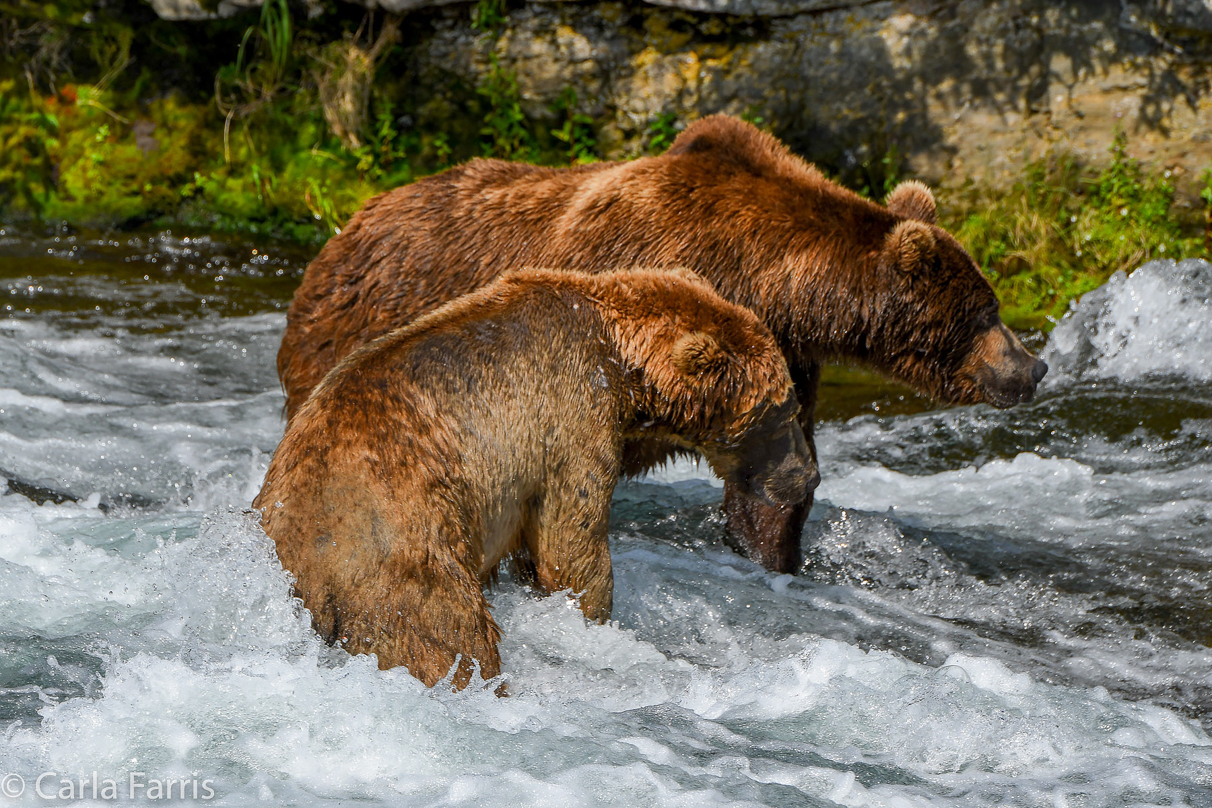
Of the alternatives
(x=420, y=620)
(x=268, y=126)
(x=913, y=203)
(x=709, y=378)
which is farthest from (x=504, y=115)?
(x=420, y=620)

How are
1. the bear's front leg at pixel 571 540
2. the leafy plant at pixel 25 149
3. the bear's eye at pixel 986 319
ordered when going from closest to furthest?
the bear's front leg at pixel 571 540 → the bear's eye at pixel 986 319 → the leafy plant at pixel 25 149

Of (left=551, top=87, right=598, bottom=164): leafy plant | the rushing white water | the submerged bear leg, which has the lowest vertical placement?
the rushing white water

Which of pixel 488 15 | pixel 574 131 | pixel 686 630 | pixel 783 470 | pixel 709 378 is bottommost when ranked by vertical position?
pixel 686 630

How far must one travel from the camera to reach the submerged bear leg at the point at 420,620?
3545 millimetres

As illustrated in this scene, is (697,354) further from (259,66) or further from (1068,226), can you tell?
(259,66)

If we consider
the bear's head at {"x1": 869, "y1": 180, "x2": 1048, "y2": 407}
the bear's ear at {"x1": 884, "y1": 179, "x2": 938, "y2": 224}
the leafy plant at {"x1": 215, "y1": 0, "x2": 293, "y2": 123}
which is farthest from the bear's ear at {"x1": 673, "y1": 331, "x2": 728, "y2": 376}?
the leafy plant at {"x1": 215, "y1": 0, "x2": 293, "y2": 123}

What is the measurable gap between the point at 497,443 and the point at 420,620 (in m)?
0.65

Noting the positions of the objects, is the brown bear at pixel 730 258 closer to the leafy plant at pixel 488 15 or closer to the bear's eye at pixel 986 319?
the bear's eye at pixel 986 319

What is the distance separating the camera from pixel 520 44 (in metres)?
10.1

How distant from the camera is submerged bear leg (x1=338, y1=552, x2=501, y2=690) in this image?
11.6 feet

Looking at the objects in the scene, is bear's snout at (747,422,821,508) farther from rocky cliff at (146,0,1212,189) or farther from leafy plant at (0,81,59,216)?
leafy plant at (0,81,59,216)

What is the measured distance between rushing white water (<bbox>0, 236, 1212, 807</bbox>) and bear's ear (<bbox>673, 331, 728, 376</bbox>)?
88cm

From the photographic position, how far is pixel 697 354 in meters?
4.27

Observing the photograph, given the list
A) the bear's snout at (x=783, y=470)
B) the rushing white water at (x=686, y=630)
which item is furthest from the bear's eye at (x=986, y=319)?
the bear's snout at (x=783, y=470)
